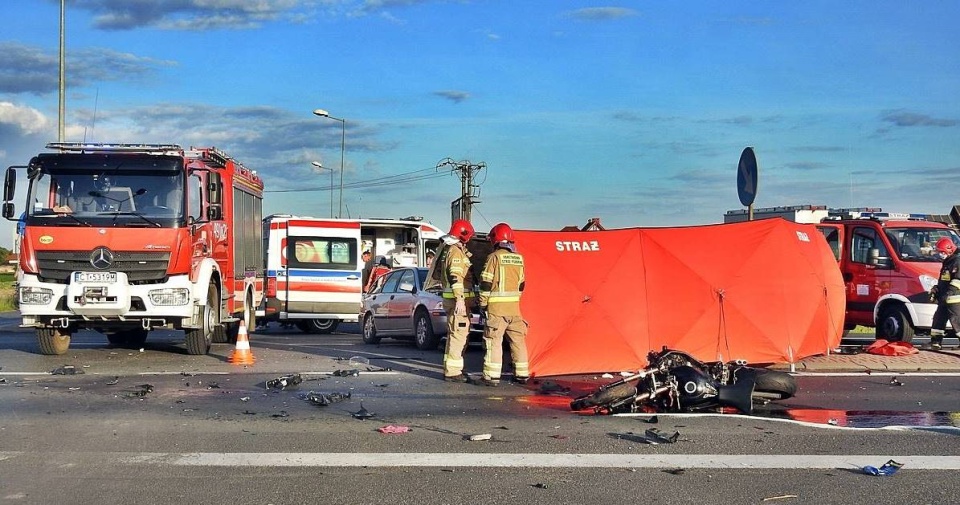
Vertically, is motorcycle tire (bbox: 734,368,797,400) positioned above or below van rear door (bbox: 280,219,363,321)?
below

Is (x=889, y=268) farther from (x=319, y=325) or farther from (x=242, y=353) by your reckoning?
(x=319, y=325)

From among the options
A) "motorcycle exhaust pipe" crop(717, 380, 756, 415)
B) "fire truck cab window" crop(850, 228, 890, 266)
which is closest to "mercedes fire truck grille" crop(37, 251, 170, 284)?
"motorcycle exhaust pipe" crop(717, 380, 756, 415)

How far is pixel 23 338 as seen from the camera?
728 inches

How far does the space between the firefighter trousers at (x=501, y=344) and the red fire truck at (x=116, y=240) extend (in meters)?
4.99

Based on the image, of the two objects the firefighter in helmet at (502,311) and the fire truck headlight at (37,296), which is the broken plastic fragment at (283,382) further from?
the fire truck headlight at (37,296)

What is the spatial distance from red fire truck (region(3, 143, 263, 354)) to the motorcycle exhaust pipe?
7.97 metres

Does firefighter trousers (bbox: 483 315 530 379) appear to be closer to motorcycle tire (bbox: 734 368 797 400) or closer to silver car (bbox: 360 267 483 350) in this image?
motorcycle tire (bbox: 734 368 797 400)

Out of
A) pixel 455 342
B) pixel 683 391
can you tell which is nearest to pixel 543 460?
pixel 683 391

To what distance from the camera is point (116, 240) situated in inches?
523

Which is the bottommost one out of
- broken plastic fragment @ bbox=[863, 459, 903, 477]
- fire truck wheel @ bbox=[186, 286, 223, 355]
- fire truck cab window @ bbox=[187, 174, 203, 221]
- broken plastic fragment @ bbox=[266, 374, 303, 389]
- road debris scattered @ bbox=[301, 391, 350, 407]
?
broken plastic fragment @ bbox=[863, 459, 903, 477]

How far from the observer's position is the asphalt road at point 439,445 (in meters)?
6.01

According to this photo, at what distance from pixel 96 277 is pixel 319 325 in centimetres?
1008

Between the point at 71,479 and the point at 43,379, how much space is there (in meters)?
5.77

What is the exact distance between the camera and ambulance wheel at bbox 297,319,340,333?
910 inches
